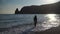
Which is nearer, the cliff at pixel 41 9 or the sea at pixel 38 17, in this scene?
the cliff at pixel 41 9

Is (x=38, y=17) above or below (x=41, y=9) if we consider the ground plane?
below

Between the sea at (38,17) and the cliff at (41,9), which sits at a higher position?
the cliff at (41,9)

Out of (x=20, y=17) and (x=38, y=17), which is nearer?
(x=20, y=17)

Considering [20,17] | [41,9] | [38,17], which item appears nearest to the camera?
[41,9]

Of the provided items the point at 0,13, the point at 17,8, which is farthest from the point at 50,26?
the point at 0,13

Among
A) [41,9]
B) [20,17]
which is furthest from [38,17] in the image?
[41,9]

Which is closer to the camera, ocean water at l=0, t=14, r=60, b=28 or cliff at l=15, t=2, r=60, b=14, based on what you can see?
cliff at l=15, t=2, r=60, b=14

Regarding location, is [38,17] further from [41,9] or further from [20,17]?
[41,9]

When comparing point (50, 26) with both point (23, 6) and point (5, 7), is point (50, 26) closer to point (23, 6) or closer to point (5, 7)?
point (23, 6)

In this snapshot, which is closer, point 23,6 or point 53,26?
point 23,6

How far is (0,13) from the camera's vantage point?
2486 millimetres

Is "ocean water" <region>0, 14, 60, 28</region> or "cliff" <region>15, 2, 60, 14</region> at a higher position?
"cliff" <region>15, 2, 60, 14</region>

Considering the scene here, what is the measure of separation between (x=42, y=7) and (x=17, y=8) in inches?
15.5

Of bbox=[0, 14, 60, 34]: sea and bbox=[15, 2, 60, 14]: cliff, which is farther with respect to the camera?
bbox=[0, 14, 60, 34]: sea
